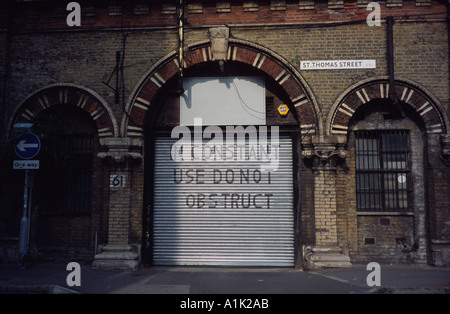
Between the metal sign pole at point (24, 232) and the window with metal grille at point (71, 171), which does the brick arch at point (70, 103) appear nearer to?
the window with metal grille at point (71, 171)

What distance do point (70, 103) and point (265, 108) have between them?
218 inches

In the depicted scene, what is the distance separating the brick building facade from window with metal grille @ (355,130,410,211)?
1.3 inches

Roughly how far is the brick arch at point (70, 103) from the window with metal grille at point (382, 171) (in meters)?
6.98

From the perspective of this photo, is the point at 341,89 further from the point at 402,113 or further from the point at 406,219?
the point at 406,219

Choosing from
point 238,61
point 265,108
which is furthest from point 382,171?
point 238,61

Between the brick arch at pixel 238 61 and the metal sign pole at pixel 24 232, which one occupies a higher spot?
the brick arch at pixel 238 61

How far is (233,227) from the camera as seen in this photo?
10.4 meters

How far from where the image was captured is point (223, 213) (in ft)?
34.2

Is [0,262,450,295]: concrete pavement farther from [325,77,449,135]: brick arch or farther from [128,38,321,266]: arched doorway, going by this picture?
[325,77,449,135]: brick arch

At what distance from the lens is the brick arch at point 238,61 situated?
1010cm

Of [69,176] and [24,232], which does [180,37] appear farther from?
[24,232]

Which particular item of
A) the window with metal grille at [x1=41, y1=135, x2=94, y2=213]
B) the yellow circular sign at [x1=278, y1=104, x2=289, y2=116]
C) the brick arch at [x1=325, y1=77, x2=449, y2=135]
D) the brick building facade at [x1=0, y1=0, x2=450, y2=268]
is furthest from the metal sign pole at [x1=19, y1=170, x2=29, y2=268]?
the brick arch at [x1=325, y1=77, x2=449, y2=135]

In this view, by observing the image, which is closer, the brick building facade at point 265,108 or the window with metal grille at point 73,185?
the brick building facade at point 265,108

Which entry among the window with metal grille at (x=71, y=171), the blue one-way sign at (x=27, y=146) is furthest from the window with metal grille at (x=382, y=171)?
the blue one-way sign at (x=27, y=146)
